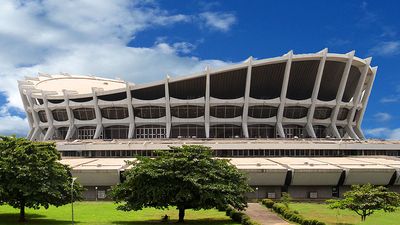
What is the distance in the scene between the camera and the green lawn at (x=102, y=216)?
1492 inches

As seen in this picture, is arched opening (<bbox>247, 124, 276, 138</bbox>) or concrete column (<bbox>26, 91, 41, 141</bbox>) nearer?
arched opening (<bbox>247, 124, 276, 138</bbox>)

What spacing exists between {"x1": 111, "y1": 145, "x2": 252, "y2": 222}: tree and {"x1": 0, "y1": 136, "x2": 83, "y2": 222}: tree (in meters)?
4.27

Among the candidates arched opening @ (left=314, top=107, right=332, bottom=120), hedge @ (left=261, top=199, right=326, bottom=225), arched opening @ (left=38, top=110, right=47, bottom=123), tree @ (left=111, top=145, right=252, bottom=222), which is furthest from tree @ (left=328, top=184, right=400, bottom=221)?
arched opening @ (left=38, top=110, right=47, bottom=123)

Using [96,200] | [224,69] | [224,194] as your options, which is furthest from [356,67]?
[224,194]

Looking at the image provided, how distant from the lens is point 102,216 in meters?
40.4

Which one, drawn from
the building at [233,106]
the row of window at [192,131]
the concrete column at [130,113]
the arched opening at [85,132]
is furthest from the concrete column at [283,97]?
the arched opening at [85,132]

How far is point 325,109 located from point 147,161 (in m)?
59.6

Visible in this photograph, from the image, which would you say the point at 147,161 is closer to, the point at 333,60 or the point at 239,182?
the point at 239,182

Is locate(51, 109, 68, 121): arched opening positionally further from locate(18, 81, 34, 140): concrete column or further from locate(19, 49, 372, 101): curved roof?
locate(18, 81, 34, 140): concrete column

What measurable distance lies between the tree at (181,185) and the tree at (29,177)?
14.0ft

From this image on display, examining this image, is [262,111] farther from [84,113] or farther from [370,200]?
[370,200]

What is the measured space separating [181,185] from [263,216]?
28.6 ft

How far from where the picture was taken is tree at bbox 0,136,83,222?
3622 centimetres

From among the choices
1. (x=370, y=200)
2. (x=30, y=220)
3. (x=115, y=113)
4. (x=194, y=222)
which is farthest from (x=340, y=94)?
(x=30, y=220)
